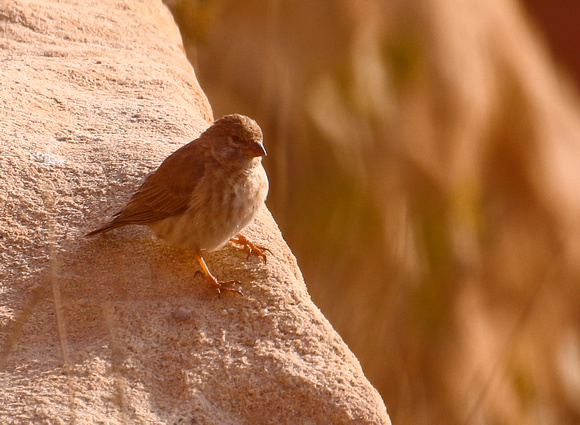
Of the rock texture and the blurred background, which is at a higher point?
the rock texture

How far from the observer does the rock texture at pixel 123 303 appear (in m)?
3.04

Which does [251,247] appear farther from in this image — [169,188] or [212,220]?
[169,188]

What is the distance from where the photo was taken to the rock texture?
3.04 m

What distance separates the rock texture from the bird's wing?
17 cm

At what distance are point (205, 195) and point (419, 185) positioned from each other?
203 inches

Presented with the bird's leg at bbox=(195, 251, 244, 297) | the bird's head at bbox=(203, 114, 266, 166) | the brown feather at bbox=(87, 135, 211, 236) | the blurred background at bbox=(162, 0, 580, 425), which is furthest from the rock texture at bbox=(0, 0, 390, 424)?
the blurred background at bbox=(162, 0, 580, 425)

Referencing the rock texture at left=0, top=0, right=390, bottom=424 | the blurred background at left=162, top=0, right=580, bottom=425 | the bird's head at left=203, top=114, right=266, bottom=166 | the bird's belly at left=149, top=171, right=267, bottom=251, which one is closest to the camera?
the rock texture at left=0, top=0, right=390, bottom=424

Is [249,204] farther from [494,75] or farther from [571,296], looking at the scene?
[571,296]

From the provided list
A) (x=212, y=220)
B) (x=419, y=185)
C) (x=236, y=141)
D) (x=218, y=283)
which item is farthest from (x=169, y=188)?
(x=419, y=185)

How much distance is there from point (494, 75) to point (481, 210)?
1.65 meters

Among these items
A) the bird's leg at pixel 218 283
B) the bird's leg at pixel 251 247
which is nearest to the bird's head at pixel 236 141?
the bird's leg at pixel 251 247

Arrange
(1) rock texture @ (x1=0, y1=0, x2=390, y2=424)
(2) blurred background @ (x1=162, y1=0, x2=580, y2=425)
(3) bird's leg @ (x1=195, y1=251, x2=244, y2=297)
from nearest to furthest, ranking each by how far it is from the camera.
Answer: (1) rock texture @ (x1=0, y1=0, x2=390, y2=424) < (3) bird's leg @ (x1=195, y1=251, x2=244, y2=297) < (2) blurred background @ (x1=162, y1=0, x2=580, y2=425)

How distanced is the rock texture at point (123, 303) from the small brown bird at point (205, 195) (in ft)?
0.41

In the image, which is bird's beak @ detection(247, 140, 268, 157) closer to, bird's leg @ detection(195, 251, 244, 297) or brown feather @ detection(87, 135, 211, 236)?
brown feather @ detection(87, 135, 211, 236)
